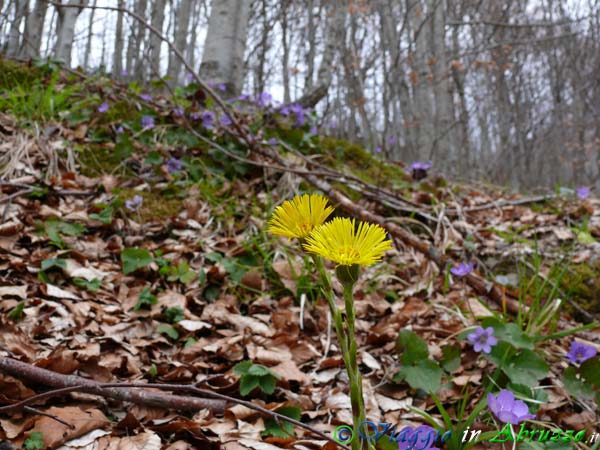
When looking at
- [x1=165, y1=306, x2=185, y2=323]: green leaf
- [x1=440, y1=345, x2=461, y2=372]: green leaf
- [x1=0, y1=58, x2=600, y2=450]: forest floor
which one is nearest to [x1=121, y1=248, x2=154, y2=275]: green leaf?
[x1=0, y1=58, x2=600, y2=450]: forest floor

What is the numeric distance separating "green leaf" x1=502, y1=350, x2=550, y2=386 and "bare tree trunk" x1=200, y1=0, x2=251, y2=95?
3476mm

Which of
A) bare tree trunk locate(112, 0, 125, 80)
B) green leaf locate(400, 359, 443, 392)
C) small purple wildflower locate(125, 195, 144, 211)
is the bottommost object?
green leaf locate(400, 359, 443, 392)

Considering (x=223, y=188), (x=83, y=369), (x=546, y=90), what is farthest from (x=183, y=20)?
(x=546, y=90)

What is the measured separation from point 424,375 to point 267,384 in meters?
0.47

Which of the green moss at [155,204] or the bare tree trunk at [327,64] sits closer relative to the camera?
the green moss at [155,204]

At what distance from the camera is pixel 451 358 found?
1313 mm

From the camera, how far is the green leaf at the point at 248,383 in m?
1.16

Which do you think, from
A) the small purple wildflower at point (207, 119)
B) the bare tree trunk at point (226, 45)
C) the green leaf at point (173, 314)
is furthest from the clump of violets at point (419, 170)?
the green leaf at point (173, 314)

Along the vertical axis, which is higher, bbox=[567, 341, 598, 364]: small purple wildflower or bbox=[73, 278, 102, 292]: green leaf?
bbox=[567, 341, 598, 364]: small purple wildflower

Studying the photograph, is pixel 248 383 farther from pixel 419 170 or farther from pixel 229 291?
pixel 419 170

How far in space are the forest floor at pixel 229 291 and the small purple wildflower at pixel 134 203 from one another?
0.04 feet

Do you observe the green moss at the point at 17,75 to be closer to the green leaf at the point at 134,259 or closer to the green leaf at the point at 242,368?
the green leaf at the point at 134,259

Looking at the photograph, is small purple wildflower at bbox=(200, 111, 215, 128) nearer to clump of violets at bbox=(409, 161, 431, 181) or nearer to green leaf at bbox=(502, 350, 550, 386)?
clump of violets at bbox=(409, 161, 431, 181)

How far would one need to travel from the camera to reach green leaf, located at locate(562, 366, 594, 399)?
1.17m
